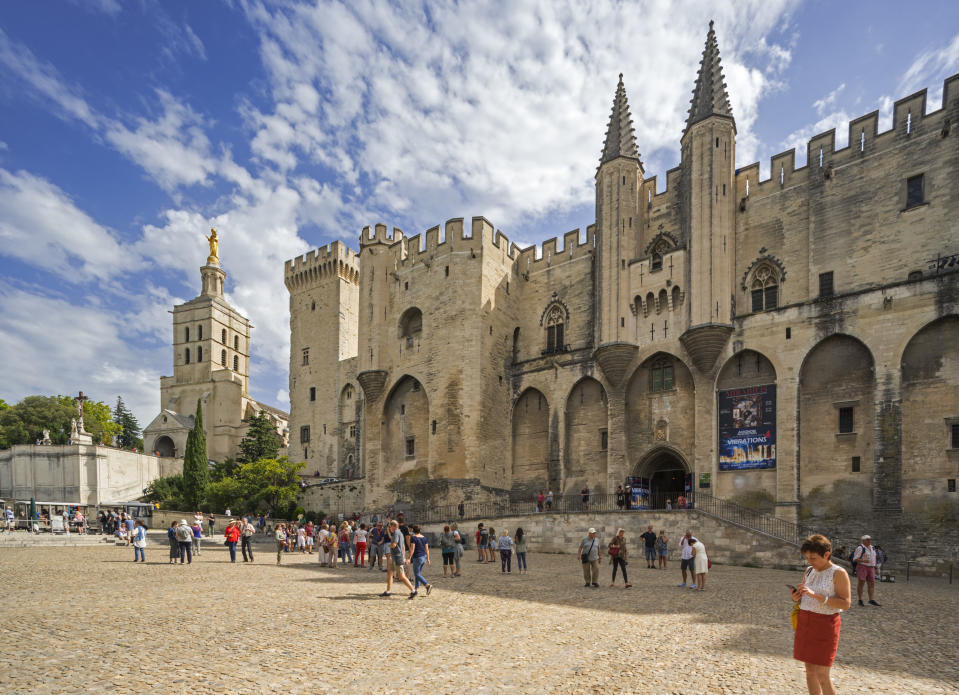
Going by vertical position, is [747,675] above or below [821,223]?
below

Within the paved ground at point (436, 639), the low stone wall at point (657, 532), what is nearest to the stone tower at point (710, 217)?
the low stone wall at point (657, 532)

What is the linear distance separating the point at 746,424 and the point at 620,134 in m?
15.0

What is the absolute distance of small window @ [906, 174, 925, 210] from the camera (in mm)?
22750

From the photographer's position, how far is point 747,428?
24453mm

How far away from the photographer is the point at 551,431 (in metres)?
30.5

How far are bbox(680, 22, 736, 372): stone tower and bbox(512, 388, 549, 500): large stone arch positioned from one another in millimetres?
8634

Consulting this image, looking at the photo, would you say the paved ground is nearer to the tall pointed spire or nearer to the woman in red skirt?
the woman in red skirt

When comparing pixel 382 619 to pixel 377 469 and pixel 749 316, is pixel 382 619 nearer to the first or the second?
pixel 749 316

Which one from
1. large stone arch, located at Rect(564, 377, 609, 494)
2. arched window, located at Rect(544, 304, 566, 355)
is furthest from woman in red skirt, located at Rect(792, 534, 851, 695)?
arched window, located at Rect(544, 304, 566, 355)

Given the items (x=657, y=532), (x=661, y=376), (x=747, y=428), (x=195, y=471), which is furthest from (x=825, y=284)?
(x=195, y=471)

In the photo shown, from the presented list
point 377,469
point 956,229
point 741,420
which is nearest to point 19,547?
point 377,469

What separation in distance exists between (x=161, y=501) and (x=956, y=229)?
47556 mm

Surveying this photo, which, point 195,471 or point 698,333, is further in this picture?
point 195,471

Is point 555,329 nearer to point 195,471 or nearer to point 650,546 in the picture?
point 650,546
